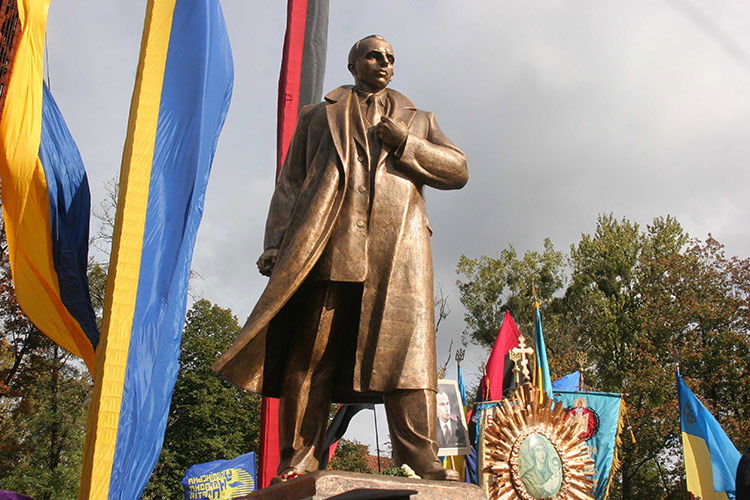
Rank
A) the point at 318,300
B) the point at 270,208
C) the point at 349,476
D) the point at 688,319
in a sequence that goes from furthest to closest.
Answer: the point at 688,319 < the point at 270,208 < the point at 318,300 < the point at 349,476

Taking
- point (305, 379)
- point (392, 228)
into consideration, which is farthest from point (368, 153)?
point (305, 379)

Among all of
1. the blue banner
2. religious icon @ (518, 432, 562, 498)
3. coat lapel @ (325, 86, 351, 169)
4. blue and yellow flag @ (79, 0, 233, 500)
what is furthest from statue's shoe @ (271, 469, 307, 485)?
the blue banner

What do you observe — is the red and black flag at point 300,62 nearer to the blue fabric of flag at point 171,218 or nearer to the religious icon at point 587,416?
the blue fabric of flag at point 171,218

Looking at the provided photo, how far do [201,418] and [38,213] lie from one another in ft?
68.2

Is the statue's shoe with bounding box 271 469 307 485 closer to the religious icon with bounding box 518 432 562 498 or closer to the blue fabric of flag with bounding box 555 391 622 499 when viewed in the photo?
the religious icon with bounding box 518 432 562 498

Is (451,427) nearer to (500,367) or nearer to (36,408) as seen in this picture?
(500,367)

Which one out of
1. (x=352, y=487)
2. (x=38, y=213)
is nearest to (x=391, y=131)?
(x=352, y=487)

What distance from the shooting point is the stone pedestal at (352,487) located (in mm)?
3500

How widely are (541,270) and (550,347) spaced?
3925 millimetres

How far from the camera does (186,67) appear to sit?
12.1 meters

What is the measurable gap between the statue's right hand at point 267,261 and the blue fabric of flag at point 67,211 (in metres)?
8.22

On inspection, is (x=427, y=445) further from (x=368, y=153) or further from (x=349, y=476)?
(x=368, y=153)

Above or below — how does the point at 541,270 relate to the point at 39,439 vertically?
above

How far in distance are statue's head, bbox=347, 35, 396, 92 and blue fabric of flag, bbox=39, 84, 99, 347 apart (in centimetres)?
835
